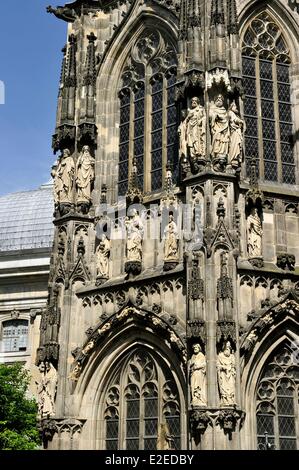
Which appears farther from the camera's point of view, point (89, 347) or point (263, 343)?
point (89, 347)

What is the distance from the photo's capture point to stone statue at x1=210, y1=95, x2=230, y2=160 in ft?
69.2

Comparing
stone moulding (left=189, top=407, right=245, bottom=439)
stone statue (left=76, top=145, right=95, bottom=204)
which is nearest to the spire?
stone statue (left=76, top=145, right=95, bottom=204)

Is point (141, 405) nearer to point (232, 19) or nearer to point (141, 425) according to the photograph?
point (141, 425)

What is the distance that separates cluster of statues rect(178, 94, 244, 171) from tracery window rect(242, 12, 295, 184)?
5.28ft

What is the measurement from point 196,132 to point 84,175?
4456 millimetres

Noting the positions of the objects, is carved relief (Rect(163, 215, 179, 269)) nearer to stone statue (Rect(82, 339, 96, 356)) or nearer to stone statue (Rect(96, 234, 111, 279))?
stone statue (Rect(96, 234, 111, 279))

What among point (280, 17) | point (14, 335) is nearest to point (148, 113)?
point (280, 17)

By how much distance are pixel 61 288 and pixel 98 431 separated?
4.35 metres

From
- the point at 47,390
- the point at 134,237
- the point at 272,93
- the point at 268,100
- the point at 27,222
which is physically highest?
the point at 27,222

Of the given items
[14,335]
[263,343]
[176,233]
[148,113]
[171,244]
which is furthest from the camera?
[14,335]

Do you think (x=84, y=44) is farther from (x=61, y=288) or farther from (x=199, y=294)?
(x=199, y=294)

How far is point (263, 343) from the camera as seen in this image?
67.2 feet

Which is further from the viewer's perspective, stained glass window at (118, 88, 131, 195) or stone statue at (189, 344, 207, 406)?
stained glass window at (118, 88, 131, 195)

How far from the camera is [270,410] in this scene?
20.3 metres
